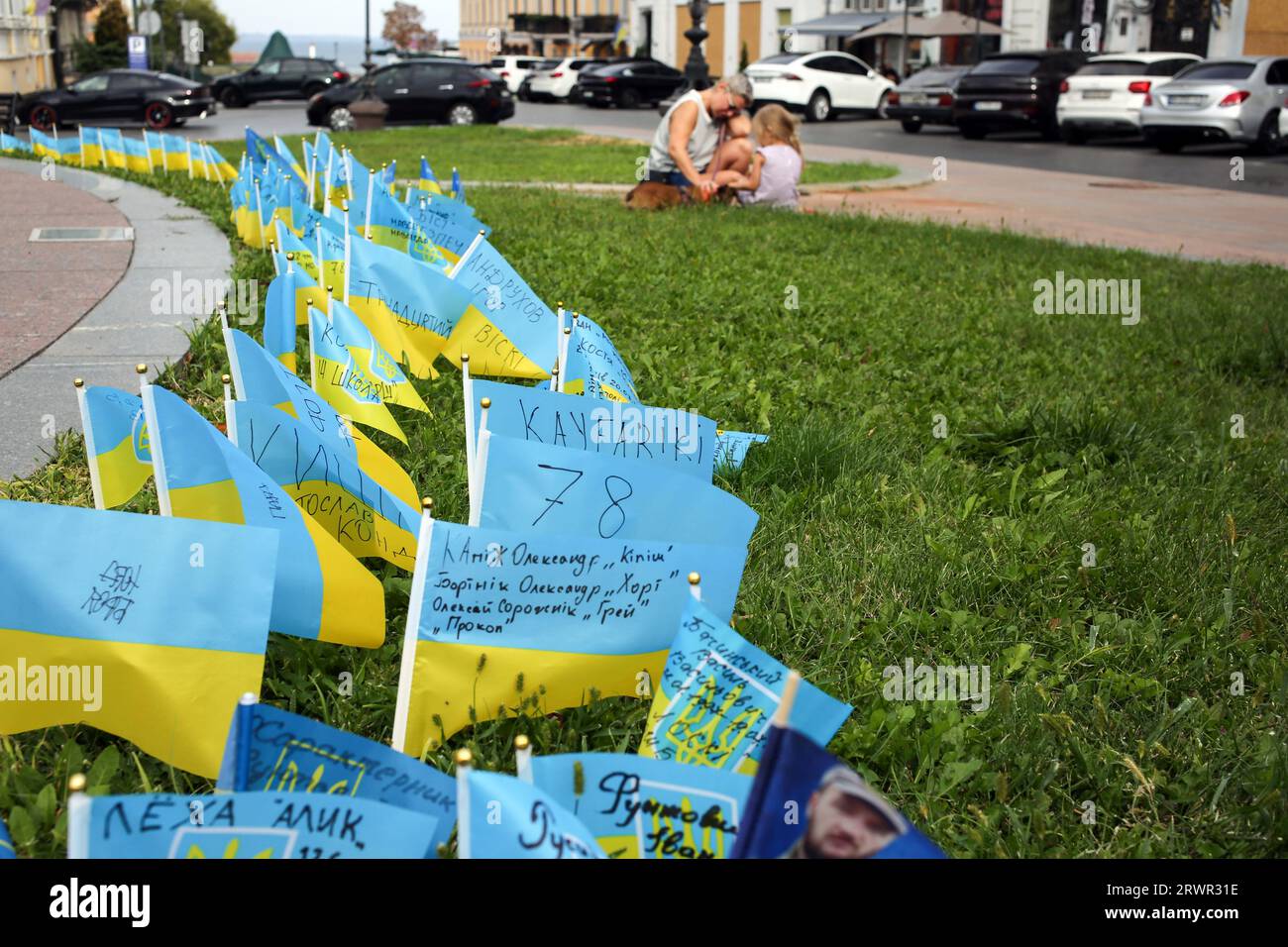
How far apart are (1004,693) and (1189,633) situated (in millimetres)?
712

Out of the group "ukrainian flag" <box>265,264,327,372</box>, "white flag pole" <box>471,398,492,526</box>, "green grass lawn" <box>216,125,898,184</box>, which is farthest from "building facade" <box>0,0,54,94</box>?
"white flag pole" <box>471,398,492,526</box>

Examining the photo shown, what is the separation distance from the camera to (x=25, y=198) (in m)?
10.9

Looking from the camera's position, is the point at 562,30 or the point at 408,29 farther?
the point at 408,29

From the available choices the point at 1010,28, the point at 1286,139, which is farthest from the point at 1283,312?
the point at 1010,28

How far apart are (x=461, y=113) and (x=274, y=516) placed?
2618cm

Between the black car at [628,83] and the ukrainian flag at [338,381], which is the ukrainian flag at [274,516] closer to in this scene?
the ukrainian flag at [338,381]

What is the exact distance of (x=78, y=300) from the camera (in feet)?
21.3

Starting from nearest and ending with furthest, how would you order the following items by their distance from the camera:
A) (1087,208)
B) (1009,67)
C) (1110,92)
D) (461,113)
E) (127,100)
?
1. (1087,208)
2. (1110,92)
3. (1009,67)
4. (127,100)
5. (461,113)

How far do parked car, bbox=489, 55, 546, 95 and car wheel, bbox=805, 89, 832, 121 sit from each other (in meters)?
15.7

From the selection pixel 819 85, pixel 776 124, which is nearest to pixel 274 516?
pixel 776 124

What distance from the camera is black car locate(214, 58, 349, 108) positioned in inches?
1314

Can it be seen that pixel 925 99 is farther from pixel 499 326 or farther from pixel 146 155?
pixel 499 326

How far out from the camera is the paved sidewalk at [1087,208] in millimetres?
11617
